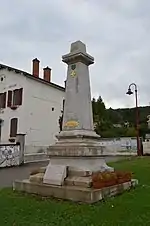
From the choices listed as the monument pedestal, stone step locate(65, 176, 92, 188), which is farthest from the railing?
stone step locate(65, 176, 92, 188)

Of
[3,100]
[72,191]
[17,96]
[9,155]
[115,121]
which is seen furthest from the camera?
[115,121]

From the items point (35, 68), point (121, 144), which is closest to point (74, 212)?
point (35, 68)

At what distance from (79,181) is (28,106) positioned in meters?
22.3

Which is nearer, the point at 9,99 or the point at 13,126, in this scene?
the point at 13,126

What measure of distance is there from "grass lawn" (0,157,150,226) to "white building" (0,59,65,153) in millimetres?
20731

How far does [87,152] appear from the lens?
8.29 meters

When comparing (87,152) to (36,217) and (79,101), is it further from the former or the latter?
(36,217)

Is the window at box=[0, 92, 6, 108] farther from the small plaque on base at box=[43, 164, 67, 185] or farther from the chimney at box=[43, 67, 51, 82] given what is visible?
the small plaque on base at box=[43, 164, 67, 185]

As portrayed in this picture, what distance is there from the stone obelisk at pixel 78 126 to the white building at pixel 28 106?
1902cm

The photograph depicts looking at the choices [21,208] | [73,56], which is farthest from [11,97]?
[21,208]

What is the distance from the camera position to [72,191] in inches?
284

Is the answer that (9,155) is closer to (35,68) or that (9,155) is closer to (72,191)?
(35,68)

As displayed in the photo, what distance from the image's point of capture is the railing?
2212 centimetres

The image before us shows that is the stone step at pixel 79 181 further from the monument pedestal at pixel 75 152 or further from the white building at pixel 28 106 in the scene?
the white building at pixel 28 106
